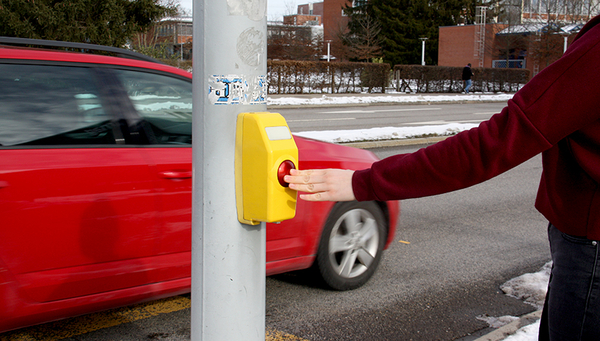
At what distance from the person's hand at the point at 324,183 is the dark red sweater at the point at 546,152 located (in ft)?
0.08

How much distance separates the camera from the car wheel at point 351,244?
3932 mm

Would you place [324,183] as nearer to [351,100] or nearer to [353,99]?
[351,100]

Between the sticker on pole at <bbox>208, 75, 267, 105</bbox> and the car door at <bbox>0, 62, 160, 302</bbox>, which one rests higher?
the sticker on pole at <bbox>208, 75, 267, 105</bbox>

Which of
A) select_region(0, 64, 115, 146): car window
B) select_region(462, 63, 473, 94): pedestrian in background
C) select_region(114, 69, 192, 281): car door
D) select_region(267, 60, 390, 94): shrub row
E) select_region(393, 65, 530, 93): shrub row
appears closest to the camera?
select_region(0, 64, 115, 146): car window

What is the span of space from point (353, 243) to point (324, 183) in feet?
8.23

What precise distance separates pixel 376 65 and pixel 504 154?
1127 inches

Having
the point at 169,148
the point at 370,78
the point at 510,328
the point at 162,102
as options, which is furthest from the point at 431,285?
the point at 370,78

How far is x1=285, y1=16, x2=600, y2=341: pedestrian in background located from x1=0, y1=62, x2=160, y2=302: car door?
5.41 feet

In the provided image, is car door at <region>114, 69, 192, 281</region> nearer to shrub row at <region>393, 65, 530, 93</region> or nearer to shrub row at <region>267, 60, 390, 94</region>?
shrub row at <region>267, 60, 390, 94</region>

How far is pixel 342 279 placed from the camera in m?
4.07

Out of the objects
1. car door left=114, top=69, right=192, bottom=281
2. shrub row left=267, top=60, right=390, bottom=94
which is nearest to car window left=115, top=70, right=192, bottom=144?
car door left=114, top=69, right=192, bottom=281

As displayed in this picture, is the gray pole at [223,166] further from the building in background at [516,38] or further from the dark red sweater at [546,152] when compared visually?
the building in background at [516,38]

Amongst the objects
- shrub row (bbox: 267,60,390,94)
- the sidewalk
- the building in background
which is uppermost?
the building in background

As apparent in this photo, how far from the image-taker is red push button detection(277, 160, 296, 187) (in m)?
1.61
